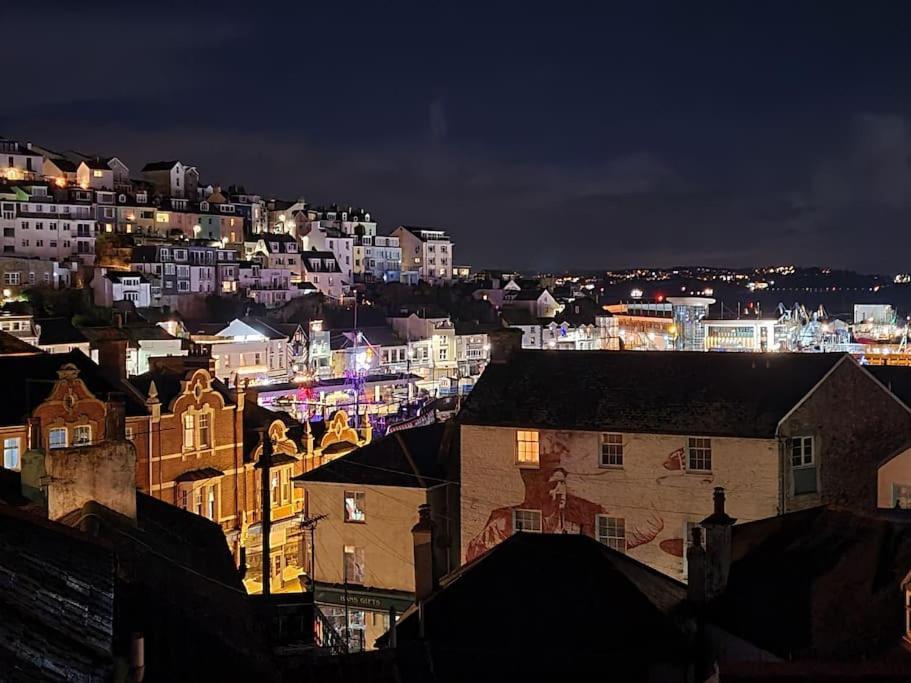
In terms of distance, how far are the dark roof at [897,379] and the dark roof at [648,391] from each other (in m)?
6.76

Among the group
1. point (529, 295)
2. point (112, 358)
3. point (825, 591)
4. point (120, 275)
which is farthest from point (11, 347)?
point (529, 295)

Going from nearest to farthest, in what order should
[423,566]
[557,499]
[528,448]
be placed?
[423,566]
[557,499]
[528,448]

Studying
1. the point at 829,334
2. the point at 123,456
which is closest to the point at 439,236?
the point at 829,334

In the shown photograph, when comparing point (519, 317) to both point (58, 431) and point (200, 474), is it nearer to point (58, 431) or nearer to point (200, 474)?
point (200, 474)

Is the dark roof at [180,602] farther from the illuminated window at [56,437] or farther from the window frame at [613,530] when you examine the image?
the illuminated window at [56,437]

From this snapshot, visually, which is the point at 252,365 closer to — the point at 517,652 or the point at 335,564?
the point at 335,564

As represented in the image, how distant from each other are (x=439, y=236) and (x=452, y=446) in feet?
489

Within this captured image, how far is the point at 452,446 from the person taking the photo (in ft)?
105

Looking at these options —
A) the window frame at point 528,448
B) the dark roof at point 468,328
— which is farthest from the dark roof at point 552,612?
the dark roof at point 468,328

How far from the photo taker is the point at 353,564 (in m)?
31.0

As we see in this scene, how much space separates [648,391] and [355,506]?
9259mm

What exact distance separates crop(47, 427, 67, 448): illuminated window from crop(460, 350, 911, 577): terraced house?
1381 cm

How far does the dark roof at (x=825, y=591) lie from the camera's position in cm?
1470

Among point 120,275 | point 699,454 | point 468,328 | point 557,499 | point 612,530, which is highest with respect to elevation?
point 120,275
